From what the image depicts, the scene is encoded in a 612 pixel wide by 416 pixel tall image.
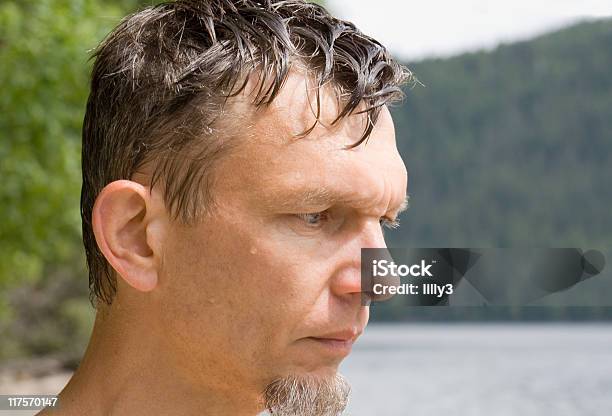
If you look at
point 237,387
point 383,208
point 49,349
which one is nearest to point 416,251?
point 383,208

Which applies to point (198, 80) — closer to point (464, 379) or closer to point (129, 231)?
point (129, 231)

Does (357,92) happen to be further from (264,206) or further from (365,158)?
(264,206)

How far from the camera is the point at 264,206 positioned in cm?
149

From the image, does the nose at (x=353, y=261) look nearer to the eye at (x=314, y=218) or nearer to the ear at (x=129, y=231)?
the eye at (x=314, y=218)

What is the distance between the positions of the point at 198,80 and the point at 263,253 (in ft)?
0.98

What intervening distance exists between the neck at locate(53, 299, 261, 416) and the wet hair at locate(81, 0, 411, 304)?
0.28ft

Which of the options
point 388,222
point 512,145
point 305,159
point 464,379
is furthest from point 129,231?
point 512,145

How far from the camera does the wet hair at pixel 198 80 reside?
1.54 meters

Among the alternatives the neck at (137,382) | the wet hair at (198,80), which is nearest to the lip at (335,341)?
the neck at (137,382)

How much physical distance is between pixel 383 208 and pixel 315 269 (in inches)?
5.8

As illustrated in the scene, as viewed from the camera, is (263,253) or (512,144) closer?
(263,253)

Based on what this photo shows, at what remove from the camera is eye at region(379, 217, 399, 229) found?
159cm

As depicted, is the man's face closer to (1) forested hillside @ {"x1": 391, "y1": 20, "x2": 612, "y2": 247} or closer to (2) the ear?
(2) the ear

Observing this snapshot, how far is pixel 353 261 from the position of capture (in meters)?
1.47
